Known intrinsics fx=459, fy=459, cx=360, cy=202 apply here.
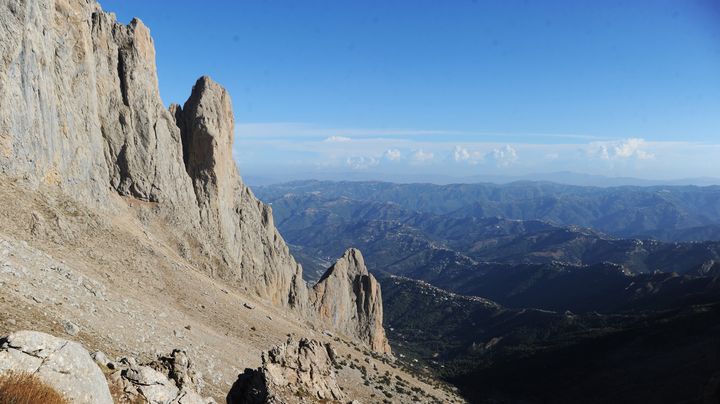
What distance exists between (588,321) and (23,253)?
15450 centimetres

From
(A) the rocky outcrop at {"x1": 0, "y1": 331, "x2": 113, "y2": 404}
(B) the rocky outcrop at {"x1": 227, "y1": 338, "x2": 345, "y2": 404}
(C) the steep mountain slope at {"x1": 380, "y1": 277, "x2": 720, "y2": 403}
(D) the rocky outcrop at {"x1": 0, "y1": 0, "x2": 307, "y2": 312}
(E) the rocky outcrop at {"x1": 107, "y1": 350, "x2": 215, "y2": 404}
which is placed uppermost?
(D) the rocky outcrop at {"x1": 0, "y1": 0, "x2": 307, "y2": 312}

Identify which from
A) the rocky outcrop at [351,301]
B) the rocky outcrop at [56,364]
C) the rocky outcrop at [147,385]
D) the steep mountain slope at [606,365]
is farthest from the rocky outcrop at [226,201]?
the rocky outcrop at [56,364]

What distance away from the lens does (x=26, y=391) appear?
34.7 ft

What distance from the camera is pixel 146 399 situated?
608 inches

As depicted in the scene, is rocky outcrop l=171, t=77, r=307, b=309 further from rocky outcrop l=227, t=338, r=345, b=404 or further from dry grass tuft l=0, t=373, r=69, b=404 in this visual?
dry grass tuft l=0, t=373, r=69, b=404

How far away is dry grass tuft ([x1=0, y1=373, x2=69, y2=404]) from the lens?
33.2 ft

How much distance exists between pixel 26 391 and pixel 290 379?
1484cm

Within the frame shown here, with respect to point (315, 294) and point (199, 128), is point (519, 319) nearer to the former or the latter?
point (315, 294)

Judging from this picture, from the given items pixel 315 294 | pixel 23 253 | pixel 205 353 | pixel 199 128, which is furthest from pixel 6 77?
pixel 315 294

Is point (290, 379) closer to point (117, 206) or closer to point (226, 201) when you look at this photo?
point (117, 206)

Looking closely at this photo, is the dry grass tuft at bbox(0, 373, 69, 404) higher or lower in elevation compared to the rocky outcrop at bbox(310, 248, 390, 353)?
higher

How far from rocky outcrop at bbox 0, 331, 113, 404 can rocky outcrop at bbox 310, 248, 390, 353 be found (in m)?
76.7

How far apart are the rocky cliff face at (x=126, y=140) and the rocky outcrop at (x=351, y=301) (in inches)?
383

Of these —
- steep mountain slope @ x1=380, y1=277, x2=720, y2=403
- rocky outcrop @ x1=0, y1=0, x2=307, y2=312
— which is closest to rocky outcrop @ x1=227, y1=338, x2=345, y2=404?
rocky outcrop @ x1=0, y1=0, x2=307, y2=312
